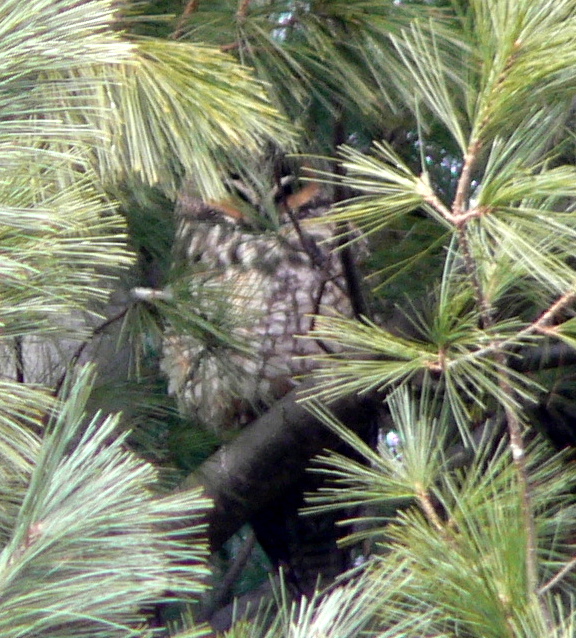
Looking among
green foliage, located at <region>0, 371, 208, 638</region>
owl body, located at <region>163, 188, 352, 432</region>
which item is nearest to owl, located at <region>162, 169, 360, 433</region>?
owl body, located at <region>163, 188, 352, 432</region>

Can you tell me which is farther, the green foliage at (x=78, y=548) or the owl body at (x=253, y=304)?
the owl body at (x=253, y=304)

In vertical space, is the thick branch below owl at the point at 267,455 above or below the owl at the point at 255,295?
below

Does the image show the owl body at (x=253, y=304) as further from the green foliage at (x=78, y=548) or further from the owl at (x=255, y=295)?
the green foliage at (x=78, y=548)

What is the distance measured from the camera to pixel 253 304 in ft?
6.94

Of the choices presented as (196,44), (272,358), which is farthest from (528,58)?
(272,358)

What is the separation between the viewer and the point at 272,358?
2.19 m

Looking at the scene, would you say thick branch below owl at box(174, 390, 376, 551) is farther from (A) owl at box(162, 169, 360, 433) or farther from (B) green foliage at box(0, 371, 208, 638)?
(B) green foliage at box(0, 371, 208, 638)

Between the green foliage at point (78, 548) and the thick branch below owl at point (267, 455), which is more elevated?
the green foliage at point (78, 548)

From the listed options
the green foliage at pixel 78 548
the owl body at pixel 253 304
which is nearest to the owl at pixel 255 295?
the owl body at pixel 253 304

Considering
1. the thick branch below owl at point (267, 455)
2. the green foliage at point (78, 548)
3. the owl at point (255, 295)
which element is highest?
the green foliage at point (78, 548)

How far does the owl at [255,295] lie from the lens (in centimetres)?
179

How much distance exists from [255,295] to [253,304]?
0.08m

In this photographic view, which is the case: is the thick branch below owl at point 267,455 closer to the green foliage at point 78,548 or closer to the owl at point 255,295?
the owl at point 255,295

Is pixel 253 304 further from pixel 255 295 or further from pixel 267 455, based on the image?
pixel 267 455
